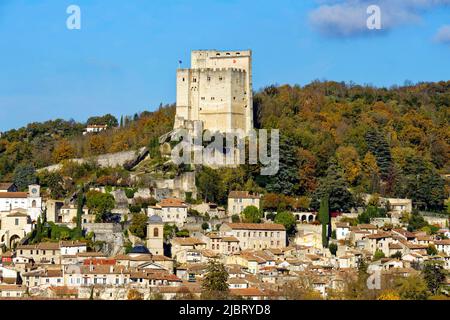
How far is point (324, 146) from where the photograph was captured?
62.8m

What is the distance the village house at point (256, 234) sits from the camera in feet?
178

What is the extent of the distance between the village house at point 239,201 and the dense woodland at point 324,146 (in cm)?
55

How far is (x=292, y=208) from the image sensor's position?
57750 mm

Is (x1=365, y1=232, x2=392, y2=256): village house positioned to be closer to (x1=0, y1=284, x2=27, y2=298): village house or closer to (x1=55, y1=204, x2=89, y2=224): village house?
(x1=55, y1=204, x2=89, y2=224): village house

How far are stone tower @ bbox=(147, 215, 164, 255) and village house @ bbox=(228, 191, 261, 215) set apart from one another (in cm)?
487

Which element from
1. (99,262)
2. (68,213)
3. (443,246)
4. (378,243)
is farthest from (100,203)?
(443,246)

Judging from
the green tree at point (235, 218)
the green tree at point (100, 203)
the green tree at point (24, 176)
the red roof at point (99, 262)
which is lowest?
A: the red roof at point (99, 262)

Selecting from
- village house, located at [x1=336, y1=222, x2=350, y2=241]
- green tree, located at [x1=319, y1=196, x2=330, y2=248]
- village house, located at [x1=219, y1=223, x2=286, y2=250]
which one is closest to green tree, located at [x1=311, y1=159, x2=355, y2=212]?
green tree, located at [x1=319, y1=196, x2=330, y2=248]

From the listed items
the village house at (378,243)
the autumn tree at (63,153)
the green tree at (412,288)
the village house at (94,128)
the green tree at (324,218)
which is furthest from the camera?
the village house at (94,128)

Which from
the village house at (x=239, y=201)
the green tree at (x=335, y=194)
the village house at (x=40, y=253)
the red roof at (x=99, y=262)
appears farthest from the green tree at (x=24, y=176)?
the green tree at (x=335, y=194)

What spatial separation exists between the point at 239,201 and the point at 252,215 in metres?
1.28

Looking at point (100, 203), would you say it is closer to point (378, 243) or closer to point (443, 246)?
point (378, 243)

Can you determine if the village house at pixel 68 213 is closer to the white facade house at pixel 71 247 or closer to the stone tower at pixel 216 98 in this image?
the white facade house at pixel 71 247
